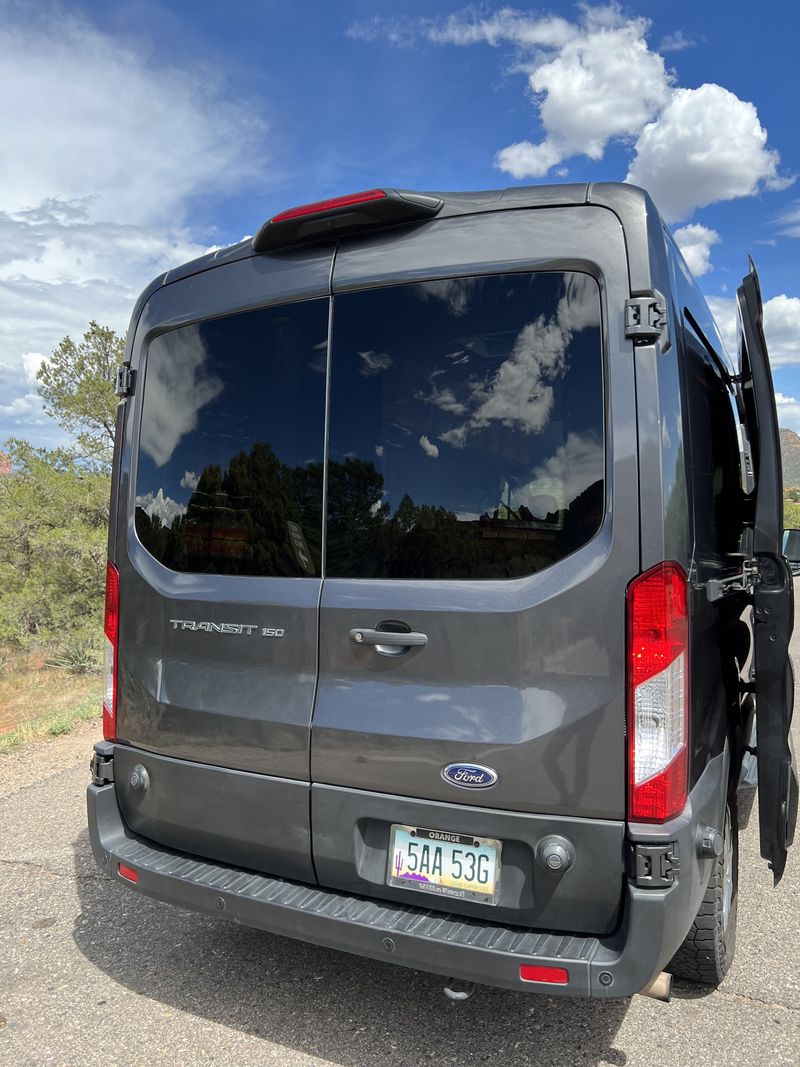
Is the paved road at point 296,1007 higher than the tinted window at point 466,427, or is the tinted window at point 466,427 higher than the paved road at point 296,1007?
the tinted window at point 466,427

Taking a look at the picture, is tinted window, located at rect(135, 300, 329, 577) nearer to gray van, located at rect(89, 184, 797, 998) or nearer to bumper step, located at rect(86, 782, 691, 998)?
gray van, located at rect(89, 184, 797, 998)

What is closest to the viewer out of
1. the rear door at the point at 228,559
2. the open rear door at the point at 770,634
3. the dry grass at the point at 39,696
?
the rear door at the point at 228,559

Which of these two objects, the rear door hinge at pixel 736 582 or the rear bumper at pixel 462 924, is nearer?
the rear bumper at pixel 462 924

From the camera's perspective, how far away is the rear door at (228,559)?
2682 millimetres

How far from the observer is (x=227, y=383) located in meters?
2.96

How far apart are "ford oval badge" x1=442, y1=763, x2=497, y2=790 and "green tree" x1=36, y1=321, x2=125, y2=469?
15.9m

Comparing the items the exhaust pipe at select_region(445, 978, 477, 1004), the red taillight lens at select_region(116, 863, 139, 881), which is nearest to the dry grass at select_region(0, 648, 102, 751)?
the red taillight lens at select_region(116, 863, 139, 881)

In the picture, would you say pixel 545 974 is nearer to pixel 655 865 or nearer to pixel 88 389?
pixel 655 865

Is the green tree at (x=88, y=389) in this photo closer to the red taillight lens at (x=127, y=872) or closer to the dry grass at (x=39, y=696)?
the dry grass at (x=39, y=696)

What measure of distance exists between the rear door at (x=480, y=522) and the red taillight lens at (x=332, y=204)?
13 centimetres

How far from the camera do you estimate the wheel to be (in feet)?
8.96

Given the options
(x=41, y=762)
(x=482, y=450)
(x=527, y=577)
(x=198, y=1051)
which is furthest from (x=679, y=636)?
(x=41, y=762)

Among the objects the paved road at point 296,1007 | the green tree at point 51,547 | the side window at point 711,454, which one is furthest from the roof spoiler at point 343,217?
the green tree at point 51,547

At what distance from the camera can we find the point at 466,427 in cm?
247
